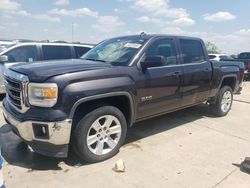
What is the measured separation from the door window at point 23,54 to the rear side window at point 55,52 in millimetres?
329

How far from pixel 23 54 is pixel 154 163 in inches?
216

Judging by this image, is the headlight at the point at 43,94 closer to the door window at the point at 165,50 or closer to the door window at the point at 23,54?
the door window at the point at 165,50

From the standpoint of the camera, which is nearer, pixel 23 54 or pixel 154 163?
pixel 154 163

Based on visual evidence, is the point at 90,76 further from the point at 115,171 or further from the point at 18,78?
the point at 115,171

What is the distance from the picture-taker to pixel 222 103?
638 cm

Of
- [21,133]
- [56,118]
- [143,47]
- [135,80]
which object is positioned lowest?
[21,133]

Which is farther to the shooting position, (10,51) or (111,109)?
(10,51)

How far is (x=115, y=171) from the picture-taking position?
3.50 m

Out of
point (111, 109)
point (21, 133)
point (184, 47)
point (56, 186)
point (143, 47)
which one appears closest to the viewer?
point (56, 186)

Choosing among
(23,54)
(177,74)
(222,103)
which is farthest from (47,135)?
(23,54)

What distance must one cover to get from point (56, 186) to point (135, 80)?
1.84 meters

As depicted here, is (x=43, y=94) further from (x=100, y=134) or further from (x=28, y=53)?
(x=28, y=53)

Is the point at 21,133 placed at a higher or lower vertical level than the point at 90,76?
lower

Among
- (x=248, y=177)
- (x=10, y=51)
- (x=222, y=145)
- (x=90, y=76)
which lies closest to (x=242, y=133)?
(x=222, y=145)
